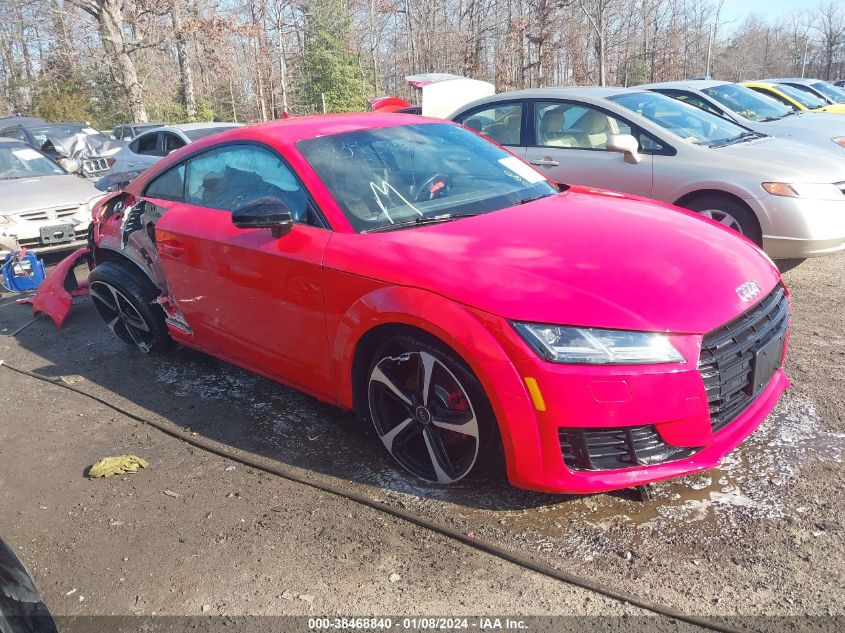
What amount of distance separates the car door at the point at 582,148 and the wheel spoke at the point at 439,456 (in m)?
3.61

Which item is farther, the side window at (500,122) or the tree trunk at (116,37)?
the tree trunk at (116,37)

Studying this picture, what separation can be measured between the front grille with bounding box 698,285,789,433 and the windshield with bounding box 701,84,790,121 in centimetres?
814

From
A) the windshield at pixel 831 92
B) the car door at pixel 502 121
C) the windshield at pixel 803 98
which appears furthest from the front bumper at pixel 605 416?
the windshield at pixel 831 92

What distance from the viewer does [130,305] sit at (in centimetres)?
479

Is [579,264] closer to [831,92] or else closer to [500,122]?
[500,122]

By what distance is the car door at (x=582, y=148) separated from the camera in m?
6.12

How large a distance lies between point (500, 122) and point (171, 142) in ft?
21.2

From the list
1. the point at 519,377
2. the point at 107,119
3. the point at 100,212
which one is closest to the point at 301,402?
the point at 519,377

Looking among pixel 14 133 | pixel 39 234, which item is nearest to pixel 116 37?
pixel 14 133

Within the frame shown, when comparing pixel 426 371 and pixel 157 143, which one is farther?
pixel 157 143

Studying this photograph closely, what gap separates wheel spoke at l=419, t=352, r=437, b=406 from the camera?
2797 mm

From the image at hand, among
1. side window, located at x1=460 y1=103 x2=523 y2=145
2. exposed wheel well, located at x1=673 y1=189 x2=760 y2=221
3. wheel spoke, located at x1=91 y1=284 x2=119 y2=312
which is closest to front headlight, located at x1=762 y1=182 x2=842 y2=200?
exposed wheel well, located at x1=673 y1=189 x2=760 y2=221

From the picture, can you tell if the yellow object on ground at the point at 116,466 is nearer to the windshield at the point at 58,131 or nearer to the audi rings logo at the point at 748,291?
the audi rings logo at the point at 748,291

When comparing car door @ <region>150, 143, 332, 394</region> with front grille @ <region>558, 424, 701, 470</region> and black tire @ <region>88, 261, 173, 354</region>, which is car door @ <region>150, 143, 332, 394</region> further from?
front grille @ <region>558, 424, 701, 470</region>
